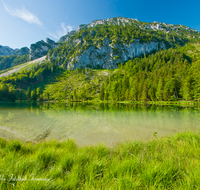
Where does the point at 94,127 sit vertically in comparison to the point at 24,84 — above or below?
below

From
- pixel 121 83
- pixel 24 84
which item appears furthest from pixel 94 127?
pixel 24 84

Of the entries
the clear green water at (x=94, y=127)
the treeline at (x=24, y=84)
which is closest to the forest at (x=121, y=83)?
the treeline at (x=24, y=84)

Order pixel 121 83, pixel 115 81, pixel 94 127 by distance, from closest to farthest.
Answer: pixel 94 127 → pixel 121 83 → pixel 115 81

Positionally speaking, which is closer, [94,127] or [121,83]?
[94,127]

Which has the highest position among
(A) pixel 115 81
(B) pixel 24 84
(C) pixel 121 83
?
(A) pixel 115 81

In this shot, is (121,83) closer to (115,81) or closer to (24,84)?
(115,81)

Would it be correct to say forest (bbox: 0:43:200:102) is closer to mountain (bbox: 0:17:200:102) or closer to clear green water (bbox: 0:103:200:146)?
mountain (bbox: 0:17:200:102)

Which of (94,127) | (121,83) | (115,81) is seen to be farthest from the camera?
(115,81)

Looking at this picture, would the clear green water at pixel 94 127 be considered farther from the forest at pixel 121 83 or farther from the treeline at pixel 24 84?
the treeline at pixel 24 84

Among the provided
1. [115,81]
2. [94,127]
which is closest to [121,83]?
[115,81]

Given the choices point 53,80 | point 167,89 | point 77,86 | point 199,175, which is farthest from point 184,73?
point 53,80

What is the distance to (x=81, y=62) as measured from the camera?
19388 centimetres

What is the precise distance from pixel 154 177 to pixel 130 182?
769 millimetres

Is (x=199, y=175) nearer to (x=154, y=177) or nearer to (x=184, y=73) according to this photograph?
(x=154, y=177)
